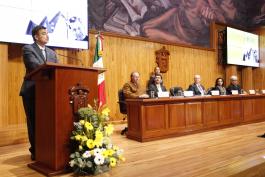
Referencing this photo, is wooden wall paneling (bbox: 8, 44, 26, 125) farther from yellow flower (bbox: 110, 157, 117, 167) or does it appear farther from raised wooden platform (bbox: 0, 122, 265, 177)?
yellow flower (bbox: 110, 157, 117, 167)

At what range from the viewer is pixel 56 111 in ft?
7.47

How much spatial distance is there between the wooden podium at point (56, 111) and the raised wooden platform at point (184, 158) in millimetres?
157

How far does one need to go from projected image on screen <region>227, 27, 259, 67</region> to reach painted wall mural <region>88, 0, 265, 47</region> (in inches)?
22.1

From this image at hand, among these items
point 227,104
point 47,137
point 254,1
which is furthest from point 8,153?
point 254,1

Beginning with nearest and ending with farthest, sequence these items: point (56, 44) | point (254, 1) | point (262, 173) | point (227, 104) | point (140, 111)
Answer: point (262, 173), point (140, 111), point (56, 44), point (227, 104), point (254, 1)

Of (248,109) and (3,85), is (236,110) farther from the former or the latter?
(3,85)

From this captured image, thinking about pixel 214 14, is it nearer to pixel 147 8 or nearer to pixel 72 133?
pixel 147 8

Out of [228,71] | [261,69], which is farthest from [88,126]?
[261,69]

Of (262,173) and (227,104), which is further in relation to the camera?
(227,104)

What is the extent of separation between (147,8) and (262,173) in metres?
5.26

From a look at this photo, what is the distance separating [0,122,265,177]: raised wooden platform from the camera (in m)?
2.43

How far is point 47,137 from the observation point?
2.39 m

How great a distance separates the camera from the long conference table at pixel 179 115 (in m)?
4.07

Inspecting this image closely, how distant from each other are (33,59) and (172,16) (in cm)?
559
